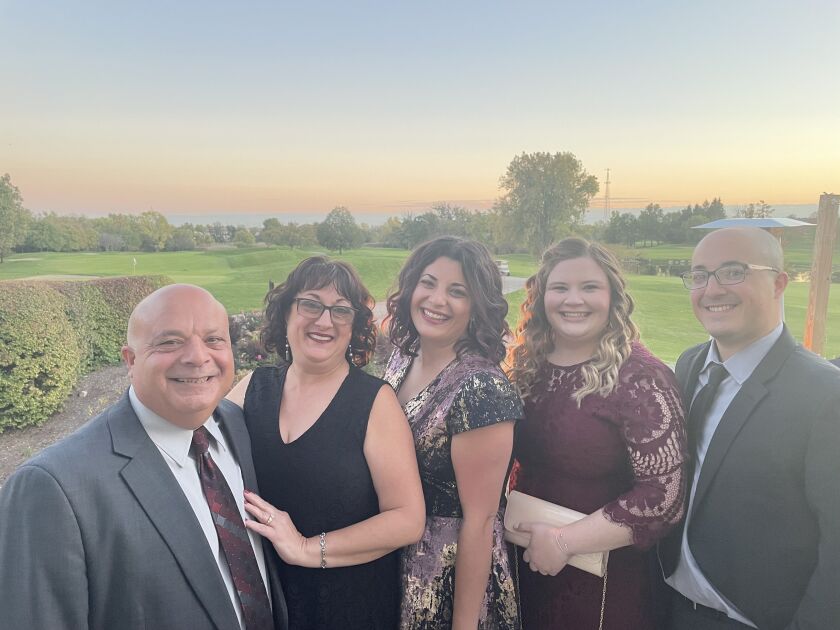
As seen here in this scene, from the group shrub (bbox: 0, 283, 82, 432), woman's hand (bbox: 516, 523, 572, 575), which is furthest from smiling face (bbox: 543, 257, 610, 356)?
shrub (bbox: 0, 283, 82, 432)

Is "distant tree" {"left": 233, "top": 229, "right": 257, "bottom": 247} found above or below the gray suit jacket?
above

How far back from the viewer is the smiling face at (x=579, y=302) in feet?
8.14

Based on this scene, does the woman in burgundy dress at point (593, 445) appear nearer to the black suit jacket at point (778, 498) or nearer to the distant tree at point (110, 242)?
the black suit jacket at point (778, 498)

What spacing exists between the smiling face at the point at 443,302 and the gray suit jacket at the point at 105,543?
1259 millimetres

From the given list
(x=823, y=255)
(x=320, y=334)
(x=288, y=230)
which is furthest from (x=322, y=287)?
(x=288, y=230)

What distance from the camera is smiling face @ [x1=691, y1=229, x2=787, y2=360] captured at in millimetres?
2334

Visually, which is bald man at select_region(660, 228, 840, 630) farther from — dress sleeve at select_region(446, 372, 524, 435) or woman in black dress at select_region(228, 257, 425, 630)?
Result: woman in black dress at select_region(228, 257, 425, 630)

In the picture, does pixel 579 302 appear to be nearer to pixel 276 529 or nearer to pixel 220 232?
pixel 276 529

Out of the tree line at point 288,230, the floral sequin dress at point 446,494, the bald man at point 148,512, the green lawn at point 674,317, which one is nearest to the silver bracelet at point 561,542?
the floral sequin dress at point 446,494

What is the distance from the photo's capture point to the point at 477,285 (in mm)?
2395

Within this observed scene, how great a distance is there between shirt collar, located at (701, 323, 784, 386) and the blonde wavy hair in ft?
1.46

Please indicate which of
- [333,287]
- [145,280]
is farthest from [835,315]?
[145,280]

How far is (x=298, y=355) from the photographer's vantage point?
7.36 ft

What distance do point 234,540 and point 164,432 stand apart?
1.56 ft
